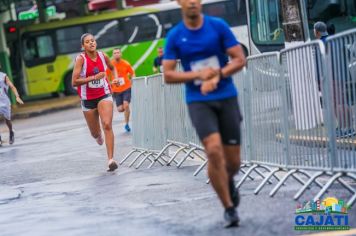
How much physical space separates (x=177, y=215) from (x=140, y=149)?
5.88m

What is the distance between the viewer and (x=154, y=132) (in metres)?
13.9

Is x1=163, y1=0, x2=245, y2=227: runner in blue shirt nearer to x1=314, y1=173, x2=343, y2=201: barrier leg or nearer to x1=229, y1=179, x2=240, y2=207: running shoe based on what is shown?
x1=229, y1=179, x2=240, y2=207: running shoe

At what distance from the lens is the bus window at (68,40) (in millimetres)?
41250

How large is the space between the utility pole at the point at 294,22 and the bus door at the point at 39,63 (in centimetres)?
2640

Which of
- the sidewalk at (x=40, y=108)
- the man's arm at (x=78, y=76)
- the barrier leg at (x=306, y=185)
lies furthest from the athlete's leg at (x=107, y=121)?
the sidewalk at (x=40, y=108)

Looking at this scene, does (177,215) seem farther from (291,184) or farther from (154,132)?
(154,132)

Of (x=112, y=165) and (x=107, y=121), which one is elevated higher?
(x=107, y=121)

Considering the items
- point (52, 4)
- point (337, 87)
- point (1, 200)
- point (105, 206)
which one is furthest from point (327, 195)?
point (52, 4)

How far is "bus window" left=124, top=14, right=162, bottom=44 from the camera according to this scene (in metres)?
40.5

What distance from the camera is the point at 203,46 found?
7.70 meters

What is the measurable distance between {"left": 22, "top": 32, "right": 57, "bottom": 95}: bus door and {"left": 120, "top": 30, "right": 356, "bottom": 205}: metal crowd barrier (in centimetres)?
3059

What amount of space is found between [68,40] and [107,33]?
1.87 meters

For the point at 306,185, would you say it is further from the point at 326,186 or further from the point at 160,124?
the point at 160,124

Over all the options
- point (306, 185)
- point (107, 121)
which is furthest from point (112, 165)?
point (306, 185)
